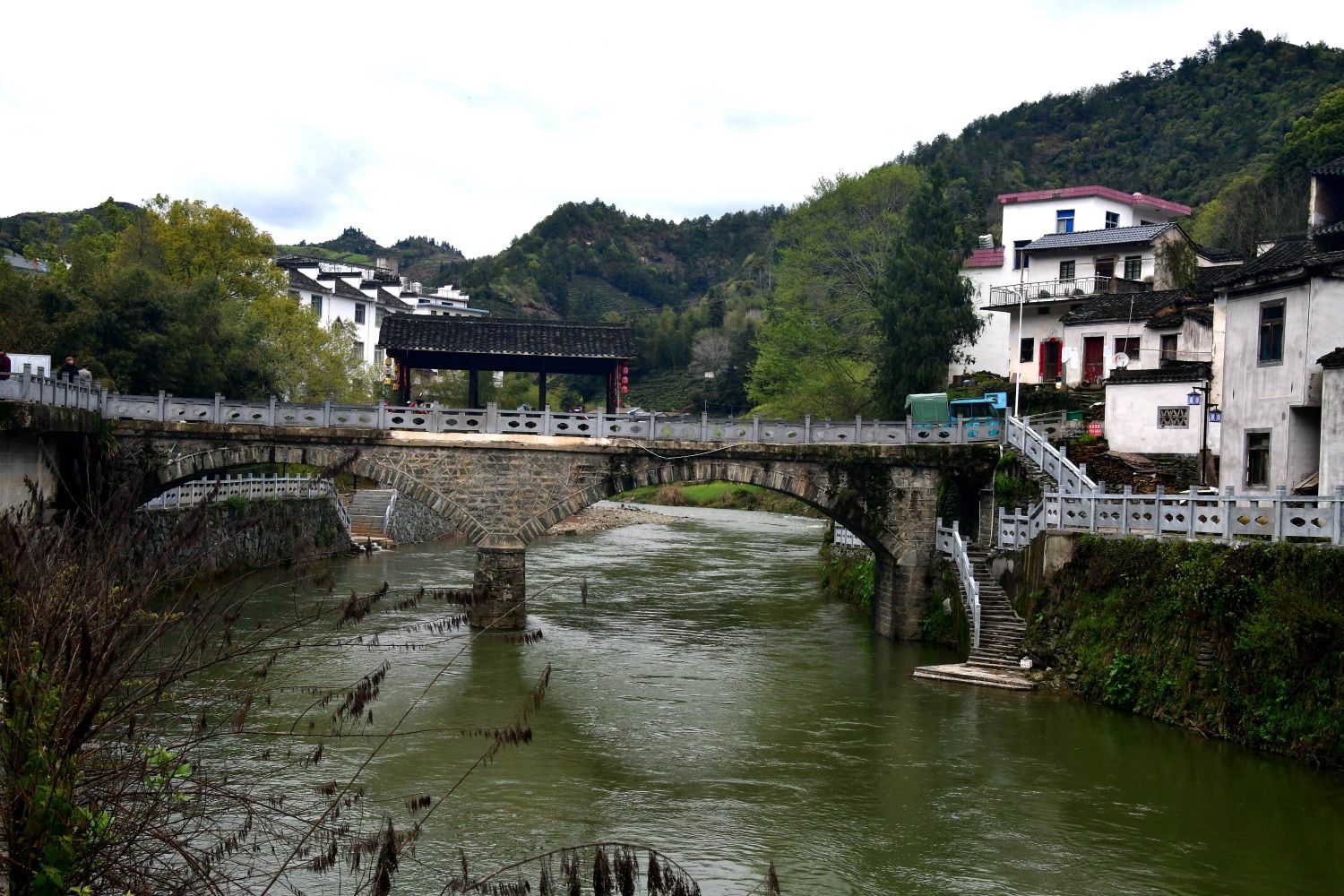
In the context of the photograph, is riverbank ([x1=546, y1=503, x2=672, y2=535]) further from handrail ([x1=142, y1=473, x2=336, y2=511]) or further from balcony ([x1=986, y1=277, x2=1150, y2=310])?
balcony ([x1=986, y1=277, x2=1150, y2=310])

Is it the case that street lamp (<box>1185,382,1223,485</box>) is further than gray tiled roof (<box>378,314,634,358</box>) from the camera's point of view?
No

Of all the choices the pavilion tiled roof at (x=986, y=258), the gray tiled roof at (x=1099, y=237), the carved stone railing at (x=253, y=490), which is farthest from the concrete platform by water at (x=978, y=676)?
the pavilion tiled roof at (x=986, y=258)

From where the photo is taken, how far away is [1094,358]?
1823 inches

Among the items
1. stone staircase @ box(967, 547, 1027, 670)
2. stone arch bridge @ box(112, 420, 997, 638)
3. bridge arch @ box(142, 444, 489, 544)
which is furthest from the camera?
stone arch bridge @ box(112, 420, 997, 638)

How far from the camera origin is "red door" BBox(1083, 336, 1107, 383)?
150ft

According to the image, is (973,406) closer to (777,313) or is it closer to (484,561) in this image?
(484,561)

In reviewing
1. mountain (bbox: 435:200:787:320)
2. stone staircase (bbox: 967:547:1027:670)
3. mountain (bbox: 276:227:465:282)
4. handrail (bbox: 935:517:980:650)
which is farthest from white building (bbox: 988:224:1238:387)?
mountain (bbox: 276:227:465:282)

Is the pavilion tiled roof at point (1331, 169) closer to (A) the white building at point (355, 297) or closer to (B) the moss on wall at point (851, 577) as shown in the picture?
(B) the moss on wall at point (851, 577)

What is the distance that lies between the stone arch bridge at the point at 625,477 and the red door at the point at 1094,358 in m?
14.3

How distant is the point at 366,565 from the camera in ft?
158

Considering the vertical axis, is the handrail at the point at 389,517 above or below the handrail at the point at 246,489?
below

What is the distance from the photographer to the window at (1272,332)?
2617 centimetres

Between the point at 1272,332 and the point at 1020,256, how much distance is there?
31.2 m

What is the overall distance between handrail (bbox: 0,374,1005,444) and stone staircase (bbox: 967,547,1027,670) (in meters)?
5.67
